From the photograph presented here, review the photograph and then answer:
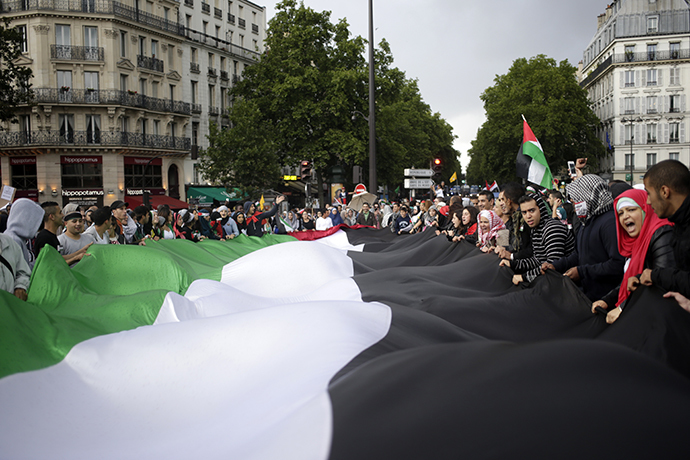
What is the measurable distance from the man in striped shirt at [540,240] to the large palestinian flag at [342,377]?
35 cm

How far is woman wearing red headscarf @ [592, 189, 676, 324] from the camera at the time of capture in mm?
3917

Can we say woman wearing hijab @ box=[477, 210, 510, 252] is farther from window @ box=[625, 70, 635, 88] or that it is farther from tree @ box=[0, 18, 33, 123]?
window @ box=[625, 70, 635, 88]

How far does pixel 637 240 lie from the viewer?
14.2 ft

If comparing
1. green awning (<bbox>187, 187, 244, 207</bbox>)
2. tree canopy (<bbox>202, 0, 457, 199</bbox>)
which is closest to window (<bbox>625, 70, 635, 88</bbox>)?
tree canopy (<bbox>202, 0, 457, 199</bbox>)

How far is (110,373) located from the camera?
155 inches

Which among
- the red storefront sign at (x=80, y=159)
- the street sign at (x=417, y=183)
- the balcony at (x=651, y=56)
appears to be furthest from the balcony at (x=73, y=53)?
the balcony at (x=651, y=56)

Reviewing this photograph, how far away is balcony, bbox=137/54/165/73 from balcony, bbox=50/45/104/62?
316cm

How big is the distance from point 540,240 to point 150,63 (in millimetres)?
43940

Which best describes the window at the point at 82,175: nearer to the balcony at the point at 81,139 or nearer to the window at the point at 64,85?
the balcony at the point at 81,139

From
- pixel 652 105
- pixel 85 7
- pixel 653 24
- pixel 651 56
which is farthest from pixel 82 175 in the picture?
pixel 653 24

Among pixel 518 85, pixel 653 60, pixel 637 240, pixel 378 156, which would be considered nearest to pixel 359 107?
pixel 378 156

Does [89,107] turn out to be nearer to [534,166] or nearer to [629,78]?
[534,166]

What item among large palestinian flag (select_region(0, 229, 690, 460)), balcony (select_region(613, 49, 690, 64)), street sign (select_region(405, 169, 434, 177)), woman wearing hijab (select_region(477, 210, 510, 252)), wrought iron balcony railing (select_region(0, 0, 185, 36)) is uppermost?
balcony (select_region(613, 49, 690, 64))

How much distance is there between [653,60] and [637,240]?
7272cm
